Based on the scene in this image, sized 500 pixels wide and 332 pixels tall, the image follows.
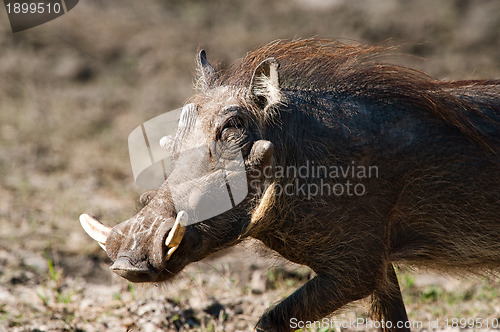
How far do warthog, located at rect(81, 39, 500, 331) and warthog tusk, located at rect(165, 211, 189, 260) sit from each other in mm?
117

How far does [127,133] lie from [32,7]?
286 centimetres

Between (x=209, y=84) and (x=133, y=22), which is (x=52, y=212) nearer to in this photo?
(x=209, y=84)

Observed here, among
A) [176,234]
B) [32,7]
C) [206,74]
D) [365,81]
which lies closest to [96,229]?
[176,234]

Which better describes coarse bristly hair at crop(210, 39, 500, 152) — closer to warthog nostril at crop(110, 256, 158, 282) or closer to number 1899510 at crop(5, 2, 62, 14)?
warthog nostril at crop(110, 256, 158, 282)

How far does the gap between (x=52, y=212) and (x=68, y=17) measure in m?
4.96

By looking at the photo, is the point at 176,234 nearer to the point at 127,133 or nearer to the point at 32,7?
the point at 127,133

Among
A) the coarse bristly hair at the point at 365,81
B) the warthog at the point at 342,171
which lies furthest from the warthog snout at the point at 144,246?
the coarse bristly hair at the point at 365,81

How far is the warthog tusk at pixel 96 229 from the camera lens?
296 cm

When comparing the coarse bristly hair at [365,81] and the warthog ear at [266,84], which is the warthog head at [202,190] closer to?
the warthog ear at [266,84]

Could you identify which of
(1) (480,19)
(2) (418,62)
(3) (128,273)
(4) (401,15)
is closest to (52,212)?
(3) (128,273)

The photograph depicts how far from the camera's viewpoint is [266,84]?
3.16 m

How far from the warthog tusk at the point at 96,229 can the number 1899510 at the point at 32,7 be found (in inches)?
282

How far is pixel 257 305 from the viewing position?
171 inches

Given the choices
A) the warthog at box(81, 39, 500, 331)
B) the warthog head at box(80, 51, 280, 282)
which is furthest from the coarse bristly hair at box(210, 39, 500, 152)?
the warthog head at box(80, 51, 280, 282)
